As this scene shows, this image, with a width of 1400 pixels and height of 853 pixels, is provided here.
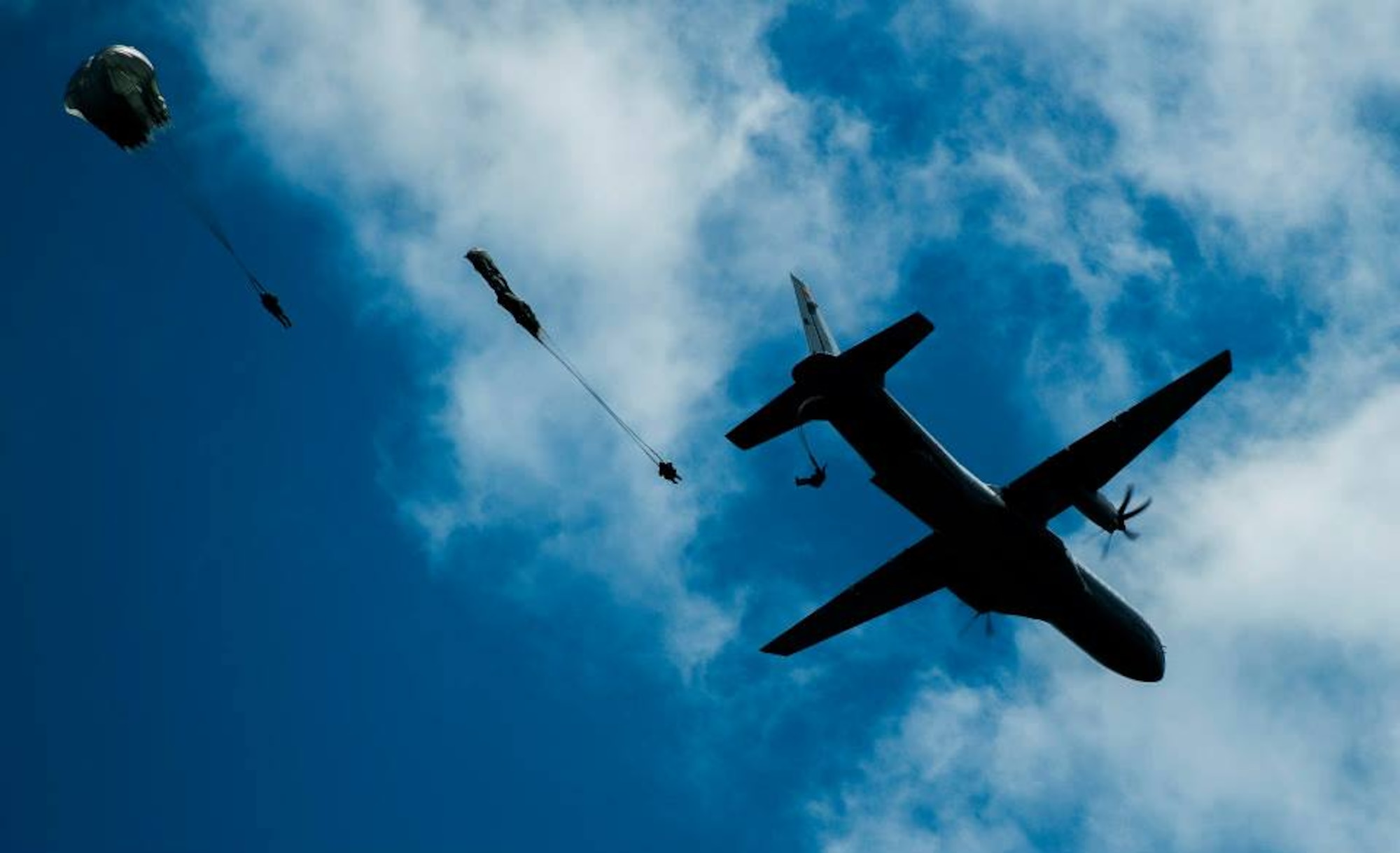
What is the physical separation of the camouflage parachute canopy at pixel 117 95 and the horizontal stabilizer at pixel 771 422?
17.3 meters

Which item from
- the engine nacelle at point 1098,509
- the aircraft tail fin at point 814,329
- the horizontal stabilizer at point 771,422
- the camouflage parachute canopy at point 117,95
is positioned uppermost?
the aircraft tail fin at point 814,329

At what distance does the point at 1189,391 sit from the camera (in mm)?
30797

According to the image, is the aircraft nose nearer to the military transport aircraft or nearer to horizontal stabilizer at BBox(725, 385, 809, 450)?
the military transport aircraft

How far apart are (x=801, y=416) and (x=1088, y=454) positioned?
9076 millimetres

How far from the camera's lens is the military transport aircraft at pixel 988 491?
28938 mm

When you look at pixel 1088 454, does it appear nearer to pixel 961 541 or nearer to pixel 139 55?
pixel 961 541

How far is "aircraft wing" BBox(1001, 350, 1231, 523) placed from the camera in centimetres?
3073

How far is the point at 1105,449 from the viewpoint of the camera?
3094 centimetres

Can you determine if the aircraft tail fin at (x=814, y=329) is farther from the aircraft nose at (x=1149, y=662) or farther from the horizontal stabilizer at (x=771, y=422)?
the aircraft nose at (x=1149, y=662)

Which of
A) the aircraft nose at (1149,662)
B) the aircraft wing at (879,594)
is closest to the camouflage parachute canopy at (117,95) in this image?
the aircraft wing at (879,594)

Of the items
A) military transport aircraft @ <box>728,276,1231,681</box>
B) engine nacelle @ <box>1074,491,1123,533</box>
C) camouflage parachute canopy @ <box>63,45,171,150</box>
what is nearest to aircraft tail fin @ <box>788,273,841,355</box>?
military transport aircraft @ <box>728,276,1231,681</box>

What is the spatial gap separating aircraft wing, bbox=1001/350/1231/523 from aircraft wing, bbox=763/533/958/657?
366 centimetres

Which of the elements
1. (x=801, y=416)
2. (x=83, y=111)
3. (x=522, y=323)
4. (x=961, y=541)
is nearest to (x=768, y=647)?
(x=961, y=541)

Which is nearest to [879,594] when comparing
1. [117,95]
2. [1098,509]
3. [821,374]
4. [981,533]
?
[981,533]
